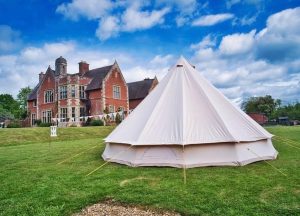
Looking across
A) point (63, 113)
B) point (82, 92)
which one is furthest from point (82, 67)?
point (63, 113)

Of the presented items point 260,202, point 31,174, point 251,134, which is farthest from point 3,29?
point 260,202

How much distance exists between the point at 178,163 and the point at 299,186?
2477 millimetres

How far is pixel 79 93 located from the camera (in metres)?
32.6

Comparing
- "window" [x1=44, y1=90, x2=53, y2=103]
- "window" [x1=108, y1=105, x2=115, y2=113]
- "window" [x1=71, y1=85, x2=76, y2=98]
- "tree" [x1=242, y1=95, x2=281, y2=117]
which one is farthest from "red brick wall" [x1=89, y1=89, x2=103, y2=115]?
"tree" [x1=242, y1=95, x2=281, y2=117]

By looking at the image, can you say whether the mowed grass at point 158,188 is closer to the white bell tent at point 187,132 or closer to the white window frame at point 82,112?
the white bell tent at point 187,132

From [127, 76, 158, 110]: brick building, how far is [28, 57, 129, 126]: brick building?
224cm

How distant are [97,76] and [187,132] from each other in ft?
94.0

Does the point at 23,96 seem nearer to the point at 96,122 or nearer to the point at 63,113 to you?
the point at 63,113

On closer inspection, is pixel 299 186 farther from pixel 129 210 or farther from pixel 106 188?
pixel 106 188

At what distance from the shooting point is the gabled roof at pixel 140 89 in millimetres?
38059

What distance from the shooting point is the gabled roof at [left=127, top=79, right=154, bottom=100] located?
125 feet

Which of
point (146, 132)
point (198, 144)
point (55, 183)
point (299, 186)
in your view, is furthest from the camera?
point (146, 132)

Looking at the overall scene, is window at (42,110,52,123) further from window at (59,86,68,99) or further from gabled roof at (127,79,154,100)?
gabled roof at (127,79,154,100)

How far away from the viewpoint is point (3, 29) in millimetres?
18719
